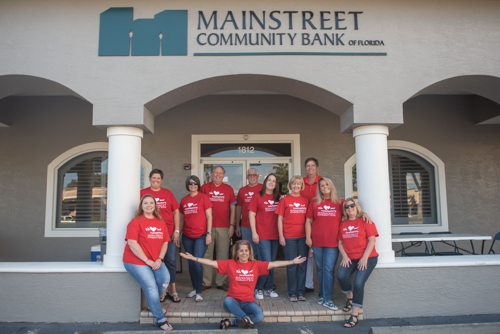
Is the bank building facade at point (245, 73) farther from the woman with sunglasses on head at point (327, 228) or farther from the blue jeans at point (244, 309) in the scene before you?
the blue jeans at point (244, 309)

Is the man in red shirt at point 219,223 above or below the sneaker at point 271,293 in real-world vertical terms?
above

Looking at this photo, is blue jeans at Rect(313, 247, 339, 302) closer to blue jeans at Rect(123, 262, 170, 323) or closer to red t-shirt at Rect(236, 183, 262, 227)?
red t-shirt at Rect(236, 183, 262, 227)

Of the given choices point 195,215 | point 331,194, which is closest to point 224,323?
point 195,215

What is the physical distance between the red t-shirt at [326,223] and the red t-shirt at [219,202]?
4.32 ft

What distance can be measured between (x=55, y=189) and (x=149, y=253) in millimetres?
3598

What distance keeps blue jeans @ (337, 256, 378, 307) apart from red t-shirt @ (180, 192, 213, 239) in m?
1.83

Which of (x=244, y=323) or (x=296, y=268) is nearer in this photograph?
(x=244, y=323)

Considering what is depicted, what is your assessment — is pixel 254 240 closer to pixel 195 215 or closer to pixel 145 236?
pixel 195 215

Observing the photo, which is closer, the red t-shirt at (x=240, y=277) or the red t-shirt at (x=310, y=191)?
the red t-shirt at (x=240, y=277)

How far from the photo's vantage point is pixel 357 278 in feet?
13.1

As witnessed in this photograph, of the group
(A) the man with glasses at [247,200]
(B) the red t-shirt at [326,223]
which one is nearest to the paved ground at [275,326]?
(B) the red t-shirt at [326,223]

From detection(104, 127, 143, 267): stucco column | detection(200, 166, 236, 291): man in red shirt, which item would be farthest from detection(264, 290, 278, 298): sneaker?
detection(104, 127, 143, 267): stucco column

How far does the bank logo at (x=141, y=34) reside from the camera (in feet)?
14.3

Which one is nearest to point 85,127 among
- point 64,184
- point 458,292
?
point 64,184
